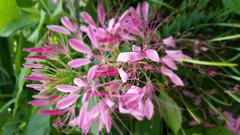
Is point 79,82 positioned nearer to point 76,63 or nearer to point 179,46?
point 76,63

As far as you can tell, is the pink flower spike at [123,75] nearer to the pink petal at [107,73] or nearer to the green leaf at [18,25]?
the pink petal at [107,73]

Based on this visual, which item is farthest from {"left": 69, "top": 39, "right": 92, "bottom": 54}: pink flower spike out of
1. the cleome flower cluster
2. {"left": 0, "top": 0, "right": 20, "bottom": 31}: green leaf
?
{"left": 0, "top": 0, "right": 20, "bottom": 31}: green leaf

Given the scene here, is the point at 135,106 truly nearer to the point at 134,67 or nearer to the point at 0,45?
the point at 134,67

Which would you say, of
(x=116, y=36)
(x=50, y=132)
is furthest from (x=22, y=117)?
(x=116, y=36)

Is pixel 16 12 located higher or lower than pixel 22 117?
higher

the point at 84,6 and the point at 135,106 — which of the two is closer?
the point at 135,106

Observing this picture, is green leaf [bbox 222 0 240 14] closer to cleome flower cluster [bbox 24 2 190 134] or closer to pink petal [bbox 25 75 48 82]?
cleome flower cluster [bbox 24 2 190 134]
